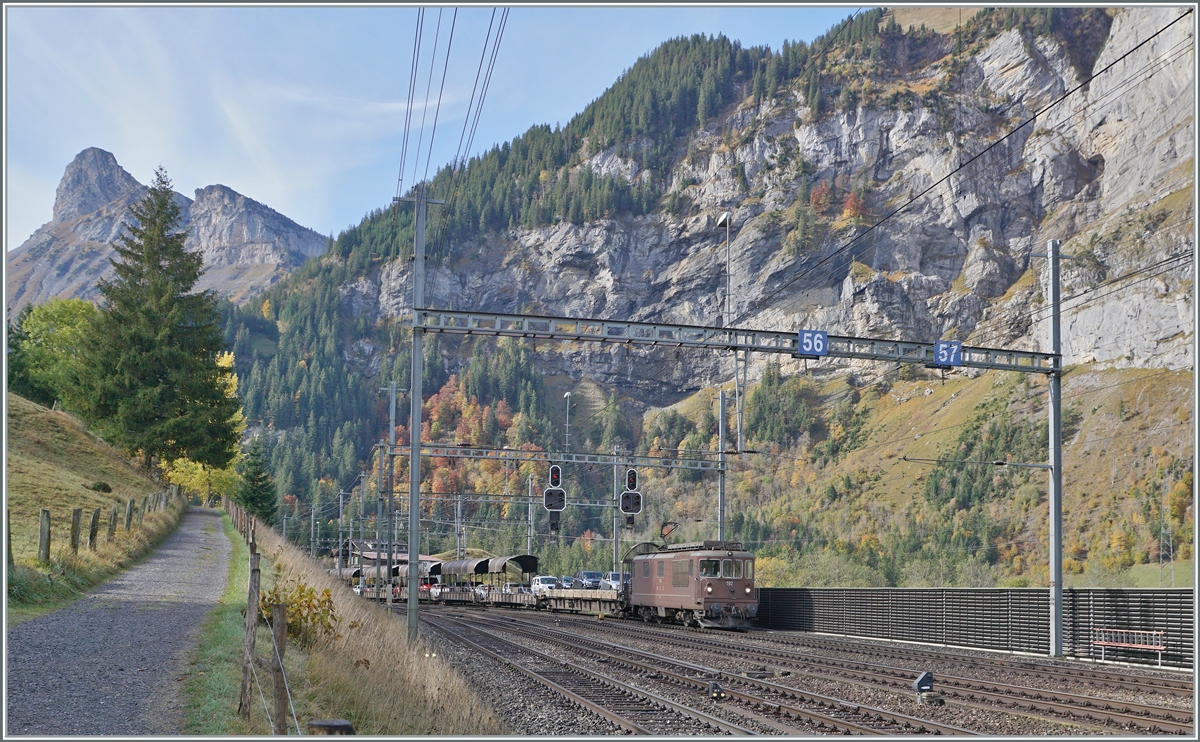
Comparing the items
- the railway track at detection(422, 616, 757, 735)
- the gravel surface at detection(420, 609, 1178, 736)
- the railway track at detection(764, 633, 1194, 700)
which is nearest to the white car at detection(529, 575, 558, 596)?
the railway track at detection(764, 633, 1194, 700)

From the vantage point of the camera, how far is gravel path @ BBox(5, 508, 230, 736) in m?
10.1

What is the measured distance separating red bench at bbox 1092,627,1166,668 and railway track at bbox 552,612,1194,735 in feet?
20.0

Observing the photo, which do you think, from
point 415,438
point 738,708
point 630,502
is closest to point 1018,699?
point 738,708

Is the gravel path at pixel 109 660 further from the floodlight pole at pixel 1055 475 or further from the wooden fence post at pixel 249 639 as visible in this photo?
the floodlight pole at pixel 1055 475

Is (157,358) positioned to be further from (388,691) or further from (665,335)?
(388,691)

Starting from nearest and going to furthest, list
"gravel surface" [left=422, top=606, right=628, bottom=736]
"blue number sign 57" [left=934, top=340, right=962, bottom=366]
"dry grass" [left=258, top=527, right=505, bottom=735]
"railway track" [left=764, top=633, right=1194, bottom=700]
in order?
"dry grass" [left=258, top=527, right=505, bottom=735]
"gravel surface" [left=422, top=606, right=628, bottom=736]
"railway track" [left=764, top=633, right=1194, bottom=700]
"blue number sign 57" [left=934, top=340, right=962, bottom=366]

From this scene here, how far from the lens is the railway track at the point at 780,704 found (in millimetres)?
12992

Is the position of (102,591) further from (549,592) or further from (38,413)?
(549,592)

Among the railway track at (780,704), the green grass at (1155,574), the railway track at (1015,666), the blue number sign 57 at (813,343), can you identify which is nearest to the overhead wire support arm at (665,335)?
the blue number sign 57 at (813,343)

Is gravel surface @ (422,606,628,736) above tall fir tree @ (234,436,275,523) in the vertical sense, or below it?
below

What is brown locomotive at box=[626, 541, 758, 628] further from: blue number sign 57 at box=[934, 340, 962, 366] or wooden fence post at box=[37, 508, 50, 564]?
wooden fence post at box=[37, 508, 50, 564]

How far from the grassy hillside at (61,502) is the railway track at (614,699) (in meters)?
9.56

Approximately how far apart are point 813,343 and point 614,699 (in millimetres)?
11368

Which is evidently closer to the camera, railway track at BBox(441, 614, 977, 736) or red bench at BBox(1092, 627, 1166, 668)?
railway track at BBox(441, 614, 977, 736)
